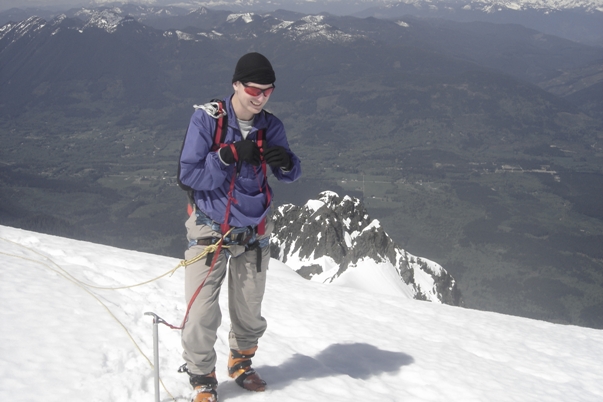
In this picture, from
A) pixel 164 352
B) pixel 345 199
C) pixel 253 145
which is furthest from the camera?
pixel 345 199

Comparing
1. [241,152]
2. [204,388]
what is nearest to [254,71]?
[241,152]

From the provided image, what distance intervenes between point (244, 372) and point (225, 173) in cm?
290

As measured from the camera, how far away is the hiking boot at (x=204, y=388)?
625 cm

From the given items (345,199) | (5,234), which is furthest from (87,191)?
(5,234)

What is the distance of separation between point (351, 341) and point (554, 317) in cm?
11442

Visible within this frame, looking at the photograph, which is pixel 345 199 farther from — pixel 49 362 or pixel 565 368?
pixel 49 362

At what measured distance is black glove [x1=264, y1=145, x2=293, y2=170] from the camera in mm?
6234

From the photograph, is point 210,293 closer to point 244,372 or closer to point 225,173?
point 244,372

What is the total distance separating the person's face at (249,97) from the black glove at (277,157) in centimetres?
51

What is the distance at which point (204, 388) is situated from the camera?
20.7 ft

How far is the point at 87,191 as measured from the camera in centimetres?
17438

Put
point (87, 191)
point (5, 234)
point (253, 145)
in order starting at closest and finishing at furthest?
point (253, 145) < point (5, 234) < point (87, 191)

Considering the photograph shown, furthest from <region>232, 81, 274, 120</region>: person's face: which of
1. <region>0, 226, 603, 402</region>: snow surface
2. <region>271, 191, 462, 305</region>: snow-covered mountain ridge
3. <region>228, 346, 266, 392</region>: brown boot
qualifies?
<region>271, 191, 462, 305</region>: snow-covered mountain ridge

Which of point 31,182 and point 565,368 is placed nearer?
point 565,368
